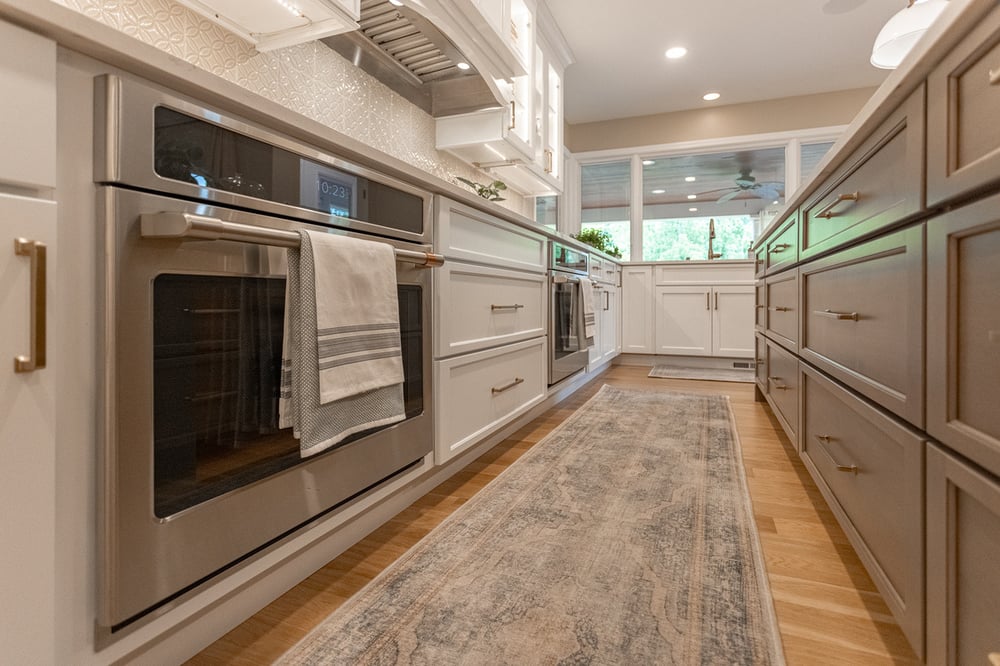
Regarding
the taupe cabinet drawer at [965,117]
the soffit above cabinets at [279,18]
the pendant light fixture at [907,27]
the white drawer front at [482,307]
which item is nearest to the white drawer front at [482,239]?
the white drawer front at [482,307]

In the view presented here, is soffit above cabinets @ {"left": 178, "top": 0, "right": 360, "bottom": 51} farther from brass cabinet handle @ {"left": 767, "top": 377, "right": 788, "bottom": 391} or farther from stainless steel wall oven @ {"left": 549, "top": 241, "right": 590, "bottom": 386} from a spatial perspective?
brass cabinet handle @ {"left": 767, "top": 377, "right": 788, "bottom": 391}

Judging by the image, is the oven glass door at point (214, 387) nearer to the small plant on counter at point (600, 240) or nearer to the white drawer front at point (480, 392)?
the white drawer front at point (480, 392)

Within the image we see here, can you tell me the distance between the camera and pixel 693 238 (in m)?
5.11

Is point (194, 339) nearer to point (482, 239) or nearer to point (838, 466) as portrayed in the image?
point (482, 239)

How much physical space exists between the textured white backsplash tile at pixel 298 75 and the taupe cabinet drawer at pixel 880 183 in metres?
1.55

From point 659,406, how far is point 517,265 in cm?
136

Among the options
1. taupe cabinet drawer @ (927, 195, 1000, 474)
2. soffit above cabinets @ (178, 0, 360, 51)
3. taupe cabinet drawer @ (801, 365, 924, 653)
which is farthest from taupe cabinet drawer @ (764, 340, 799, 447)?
soffit above cabinets @ (178, 0, 360, 51)

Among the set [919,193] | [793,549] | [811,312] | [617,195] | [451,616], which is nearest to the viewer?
[919,193]

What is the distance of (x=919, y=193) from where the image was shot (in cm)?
73

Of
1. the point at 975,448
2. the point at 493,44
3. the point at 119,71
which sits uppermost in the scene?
the point at 493,44

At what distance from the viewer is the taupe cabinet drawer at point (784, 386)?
67.8 inches

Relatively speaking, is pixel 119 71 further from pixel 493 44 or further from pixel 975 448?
pixel 493 44

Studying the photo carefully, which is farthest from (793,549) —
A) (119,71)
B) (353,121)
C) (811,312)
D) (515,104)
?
(515,104)

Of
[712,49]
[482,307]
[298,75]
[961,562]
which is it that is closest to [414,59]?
[298,75]
